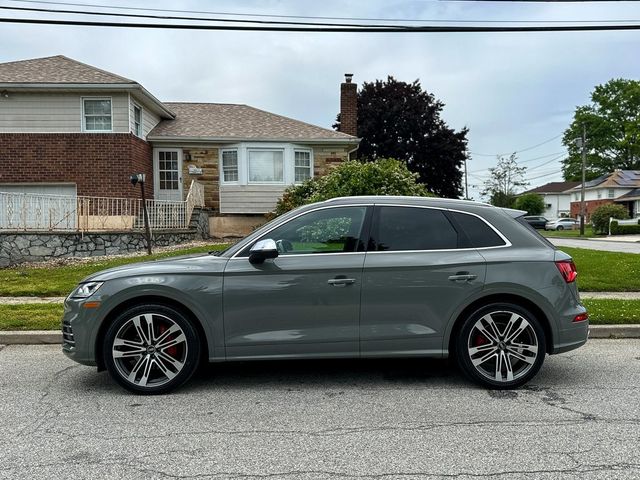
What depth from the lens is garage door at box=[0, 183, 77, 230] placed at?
1396cm

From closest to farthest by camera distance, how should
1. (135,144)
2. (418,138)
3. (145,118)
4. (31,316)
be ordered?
(31,316)
(135,144)
(145,118)
(418,138)

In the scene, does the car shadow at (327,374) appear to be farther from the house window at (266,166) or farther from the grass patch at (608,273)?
the house window at (266,166)

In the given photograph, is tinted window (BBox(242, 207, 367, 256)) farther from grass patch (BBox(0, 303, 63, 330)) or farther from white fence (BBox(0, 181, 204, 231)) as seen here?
white fence (BBox(0, 181, 204, 231))

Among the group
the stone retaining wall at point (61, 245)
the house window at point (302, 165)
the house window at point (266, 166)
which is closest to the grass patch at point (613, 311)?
the stone retaining wall at point (61, 245)

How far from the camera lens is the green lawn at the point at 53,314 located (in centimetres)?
717

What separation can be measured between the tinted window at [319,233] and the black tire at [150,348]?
873mm

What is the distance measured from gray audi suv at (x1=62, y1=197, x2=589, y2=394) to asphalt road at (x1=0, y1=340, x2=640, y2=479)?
345mm

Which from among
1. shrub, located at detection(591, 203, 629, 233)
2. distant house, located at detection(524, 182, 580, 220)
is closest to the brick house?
shrub, located at detection(591, 203, 629, 233)

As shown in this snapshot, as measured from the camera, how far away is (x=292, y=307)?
4.68 m

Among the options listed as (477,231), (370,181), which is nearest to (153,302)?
(477,231)

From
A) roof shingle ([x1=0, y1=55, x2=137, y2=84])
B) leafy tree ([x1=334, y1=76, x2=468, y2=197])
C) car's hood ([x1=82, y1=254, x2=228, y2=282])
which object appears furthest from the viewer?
leafy tree ([x1=334, y1=76, x2=468, y2=197])

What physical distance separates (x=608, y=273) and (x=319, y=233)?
8659mm

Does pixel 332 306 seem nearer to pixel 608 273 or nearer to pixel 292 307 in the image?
pixel 292 307

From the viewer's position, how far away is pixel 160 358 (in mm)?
4723
